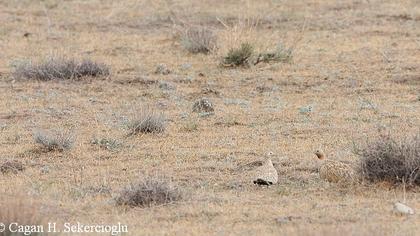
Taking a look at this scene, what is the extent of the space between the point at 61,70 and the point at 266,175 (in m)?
7.18

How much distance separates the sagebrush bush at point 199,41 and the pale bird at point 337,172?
874cm

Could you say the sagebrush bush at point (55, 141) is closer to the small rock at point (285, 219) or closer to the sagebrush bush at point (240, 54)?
the small rock at point (285, 219)

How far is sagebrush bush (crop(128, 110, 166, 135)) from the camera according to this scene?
1105cm

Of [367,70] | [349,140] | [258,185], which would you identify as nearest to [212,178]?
[258,185]

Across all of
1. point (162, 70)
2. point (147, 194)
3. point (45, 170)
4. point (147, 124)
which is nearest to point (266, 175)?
point (147, 194)

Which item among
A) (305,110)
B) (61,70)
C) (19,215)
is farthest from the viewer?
(61,70)

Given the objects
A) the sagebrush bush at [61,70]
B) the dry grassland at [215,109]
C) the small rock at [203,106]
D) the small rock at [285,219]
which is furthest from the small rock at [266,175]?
the sagebrush bush at [61,70]

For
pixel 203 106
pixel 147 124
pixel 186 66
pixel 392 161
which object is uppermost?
pixel 186 66

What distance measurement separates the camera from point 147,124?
1108cm

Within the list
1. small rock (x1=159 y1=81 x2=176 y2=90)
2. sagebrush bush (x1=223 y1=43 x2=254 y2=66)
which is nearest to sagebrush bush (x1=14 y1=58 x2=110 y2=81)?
small rock (x1=159 y1=81 x2=176 y2=90)

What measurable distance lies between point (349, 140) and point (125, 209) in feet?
11.6

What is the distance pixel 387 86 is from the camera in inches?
555

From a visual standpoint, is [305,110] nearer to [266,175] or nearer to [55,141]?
[55,141]

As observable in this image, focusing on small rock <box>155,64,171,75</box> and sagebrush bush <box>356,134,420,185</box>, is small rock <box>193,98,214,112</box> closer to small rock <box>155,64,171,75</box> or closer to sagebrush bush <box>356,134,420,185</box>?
small rock <box>155,64,171,75</box>
